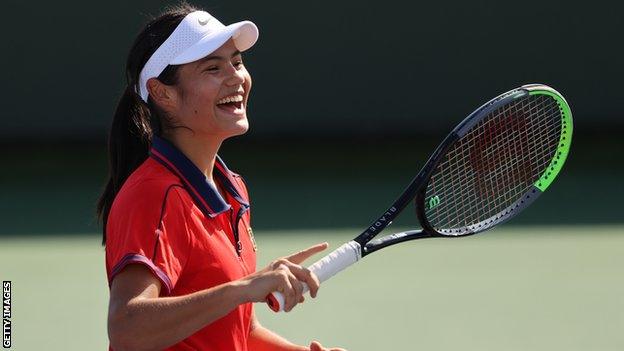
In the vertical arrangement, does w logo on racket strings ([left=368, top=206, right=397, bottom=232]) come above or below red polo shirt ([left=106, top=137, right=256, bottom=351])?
below

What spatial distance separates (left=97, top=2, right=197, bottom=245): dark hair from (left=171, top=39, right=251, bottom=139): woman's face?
0.06 metres

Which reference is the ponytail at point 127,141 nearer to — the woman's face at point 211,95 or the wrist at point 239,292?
the woman's face at point 211,95

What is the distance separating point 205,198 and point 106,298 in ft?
8.79

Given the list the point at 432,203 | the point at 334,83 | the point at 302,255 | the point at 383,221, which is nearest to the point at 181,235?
the point at 302,255

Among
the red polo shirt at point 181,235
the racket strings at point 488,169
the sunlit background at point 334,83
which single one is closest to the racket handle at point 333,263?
the red polo shirt at point 181,235

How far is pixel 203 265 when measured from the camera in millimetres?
2121

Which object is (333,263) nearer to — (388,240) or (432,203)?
(388,240)

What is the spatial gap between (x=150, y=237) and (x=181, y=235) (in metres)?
0.07

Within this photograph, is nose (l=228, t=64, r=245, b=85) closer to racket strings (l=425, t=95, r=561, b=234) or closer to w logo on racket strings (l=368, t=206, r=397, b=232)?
w logo on racket strings (l=368, t=206, r=397, b=232)

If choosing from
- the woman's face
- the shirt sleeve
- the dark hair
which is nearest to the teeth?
the woman's face

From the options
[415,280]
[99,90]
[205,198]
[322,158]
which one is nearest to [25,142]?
[99,90]

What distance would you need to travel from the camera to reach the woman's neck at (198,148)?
2256 mm

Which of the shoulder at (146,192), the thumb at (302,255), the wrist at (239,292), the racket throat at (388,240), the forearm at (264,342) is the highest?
the shoulder at (146,192)

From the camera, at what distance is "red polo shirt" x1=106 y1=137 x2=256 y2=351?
2.03 metres
